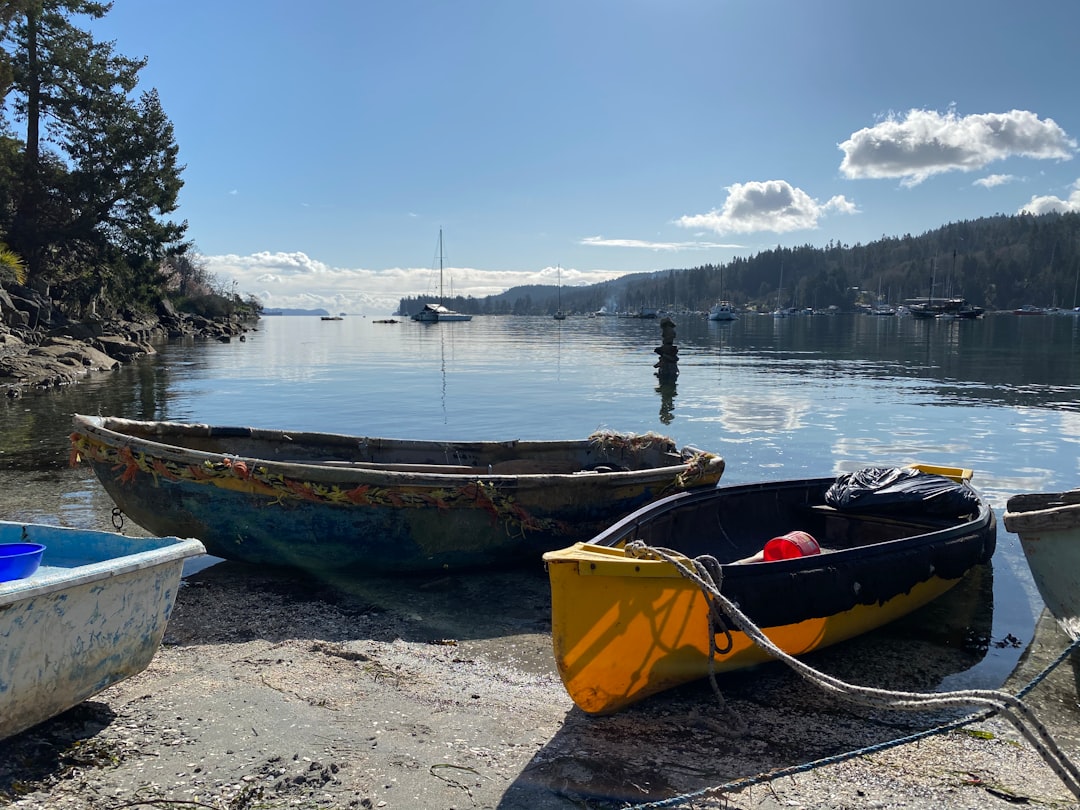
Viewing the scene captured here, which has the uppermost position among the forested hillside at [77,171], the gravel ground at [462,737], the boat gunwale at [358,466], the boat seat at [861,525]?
the forested hillside at [77,171]

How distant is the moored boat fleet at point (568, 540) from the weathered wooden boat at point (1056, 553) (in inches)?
0.6

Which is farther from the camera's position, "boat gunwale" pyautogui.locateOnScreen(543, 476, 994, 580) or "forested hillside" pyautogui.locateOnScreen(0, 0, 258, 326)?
"forested hillside" pyautogui.locateOnScreen(0, 0, 258, 326)

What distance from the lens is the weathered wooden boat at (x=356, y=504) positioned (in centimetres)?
760

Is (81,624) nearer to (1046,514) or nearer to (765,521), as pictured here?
(765,521)

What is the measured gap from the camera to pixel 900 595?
670 cm

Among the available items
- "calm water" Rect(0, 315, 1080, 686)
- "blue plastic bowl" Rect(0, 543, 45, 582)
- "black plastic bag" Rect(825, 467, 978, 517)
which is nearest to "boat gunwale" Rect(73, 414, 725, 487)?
"black plastic bag" Rect(825, 467, 978, 517)

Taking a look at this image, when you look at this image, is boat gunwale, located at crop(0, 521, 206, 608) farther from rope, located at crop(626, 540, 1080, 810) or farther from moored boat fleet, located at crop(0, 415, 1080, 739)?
rope, located at crop(626, 540, 1080, 810)

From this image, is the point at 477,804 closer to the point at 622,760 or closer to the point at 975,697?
the point at 622,760

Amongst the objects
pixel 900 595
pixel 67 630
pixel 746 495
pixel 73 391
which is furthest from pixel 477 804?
pixel 73 391

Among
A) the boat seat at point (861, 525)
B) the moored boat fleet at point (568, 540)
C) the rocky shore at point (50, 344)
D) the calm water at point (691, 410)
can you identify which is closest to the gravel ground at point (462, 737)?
the moored boat fleet at point (568, 540)

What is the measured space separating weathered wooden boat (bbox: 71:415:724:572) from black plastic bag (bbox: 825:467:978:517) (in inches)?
55.9

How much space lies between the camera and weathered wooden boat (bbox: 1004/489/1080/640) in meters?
6.28

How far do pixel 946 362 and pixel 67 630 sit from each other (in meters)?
44.6

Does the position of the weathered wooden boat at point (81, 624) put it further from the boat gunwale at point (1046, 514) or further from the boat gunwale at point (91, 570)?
the boat gunwale at point (1046, 514)
